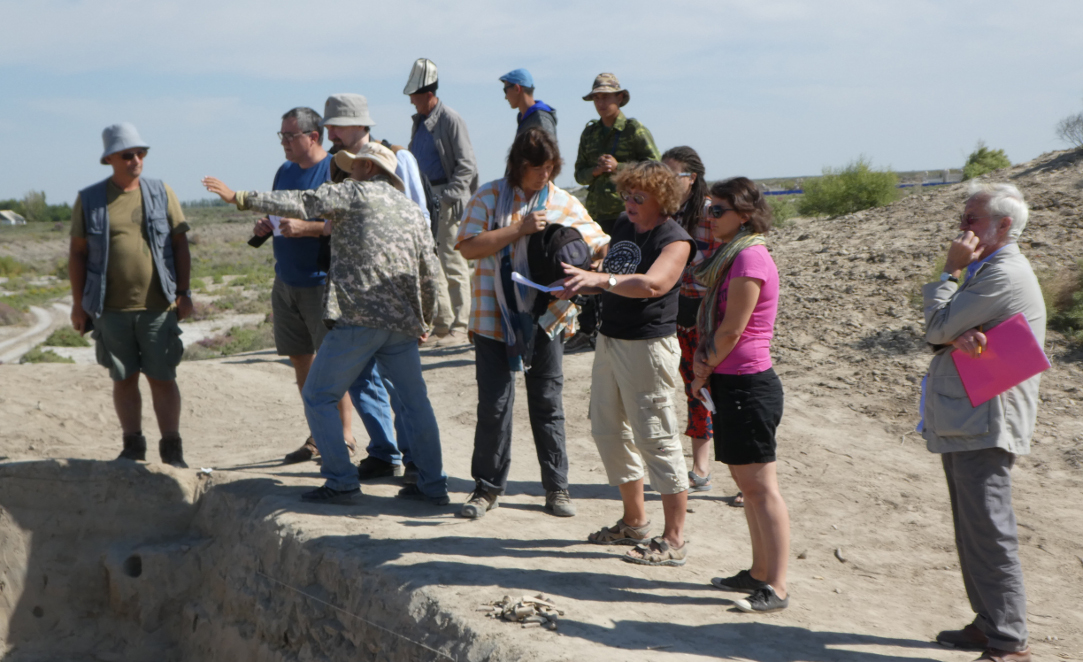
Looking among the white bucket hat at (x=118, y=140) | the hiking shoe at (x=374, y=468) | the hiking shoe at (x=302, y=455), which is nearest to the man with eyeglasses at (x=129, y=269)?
the white bucket hat at (x=118, y=140)

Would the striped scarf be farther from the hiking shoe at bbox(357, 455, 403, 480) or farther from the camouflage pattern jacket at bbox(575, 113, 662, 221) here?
the camouflage pattern jacket at bbox(575, 113, 662, 221)

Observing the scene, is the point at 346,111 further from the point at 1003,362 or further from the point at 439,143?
the point at 1003,362

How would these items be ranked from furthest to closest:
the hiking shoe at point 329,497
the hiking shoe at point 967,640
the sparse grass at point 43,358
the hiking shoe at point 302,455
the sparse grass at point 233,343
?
the sparse grass at point 43,358 → the sparse grass at point 233,343 → the hiking shoe at point 302,455 → the hiking shoe at point 329,497 → the hiking shoe at point 967,640

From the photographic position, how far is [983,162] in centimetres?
1750

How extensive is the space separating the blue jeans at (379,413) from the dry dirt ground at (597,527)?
0.22 m

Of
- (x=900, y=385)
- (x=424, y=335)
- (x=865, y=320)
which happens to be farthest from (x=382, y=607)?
(x=865, y=320)

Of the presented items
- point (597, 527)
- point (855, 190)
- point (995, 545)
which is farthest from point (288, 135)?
point (855, 190)

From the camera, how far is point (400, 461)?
5.38 metres

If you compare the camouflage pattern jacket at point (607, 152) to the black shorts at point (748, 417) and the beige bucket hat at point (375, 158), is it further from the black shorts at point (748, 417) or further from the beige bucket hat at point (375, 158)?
the black shorts at point (748, 417)

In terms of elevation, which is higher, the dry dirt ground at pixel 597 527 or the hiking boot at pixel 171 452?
the hiking boot at pixel 171 452

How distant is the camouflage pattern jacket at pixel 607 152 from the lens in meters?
6.45

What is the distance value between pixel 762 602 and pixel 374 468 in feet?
8.42

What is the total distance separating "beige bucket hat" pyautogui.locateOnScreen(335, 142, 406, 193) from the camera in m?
4.39

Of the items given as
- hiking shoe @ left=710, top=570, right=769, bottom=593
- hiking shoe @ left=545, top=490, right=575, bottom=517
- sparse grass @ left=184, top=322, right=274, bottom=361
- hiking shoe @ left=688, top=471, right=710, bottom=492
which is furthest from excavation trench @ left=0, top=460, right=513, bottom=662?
sparse grass @ left=184, top=322, right=274, bottom=361
